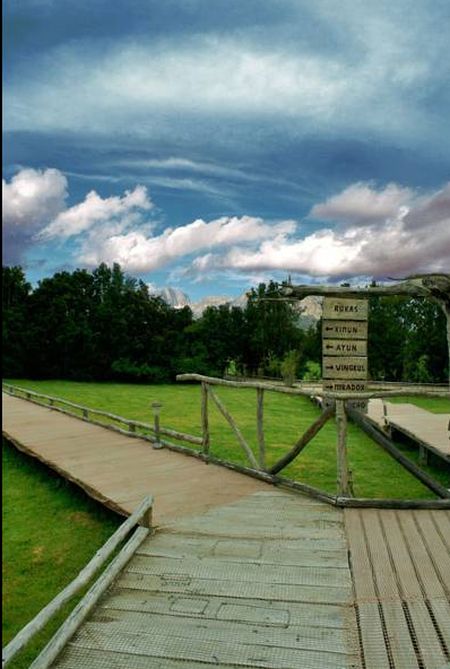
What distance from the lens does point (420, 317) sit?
4553cm

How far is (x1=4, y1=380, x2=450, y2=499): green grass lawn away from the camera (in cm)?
952

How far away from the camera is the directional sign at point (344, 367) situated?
20.6 ft

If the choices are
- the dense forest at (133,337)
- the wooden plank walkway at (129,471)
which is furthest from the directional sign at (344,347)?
the dense forest at (133,337)

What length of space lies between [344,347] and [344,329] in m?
0.21

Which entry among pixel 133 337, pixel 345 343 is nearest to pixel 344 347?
pixel 345 343

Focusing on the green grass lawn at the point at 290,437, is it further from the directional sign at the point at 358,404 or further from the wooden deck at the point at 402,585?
the wooden deck at the point at 402,585

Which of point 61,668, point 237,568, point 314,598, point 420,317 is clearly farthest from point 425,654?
point 420,317

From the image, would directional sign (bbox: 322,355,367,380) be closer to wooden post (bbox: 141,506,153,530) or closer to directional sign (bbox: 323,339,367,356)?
directional sign (bbox: 323,339,367,356)

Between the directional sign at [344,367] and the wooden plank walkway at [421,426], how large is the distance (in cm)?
338

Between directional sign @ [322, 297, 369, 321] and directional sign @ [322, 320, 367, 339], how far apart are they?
0.06 m

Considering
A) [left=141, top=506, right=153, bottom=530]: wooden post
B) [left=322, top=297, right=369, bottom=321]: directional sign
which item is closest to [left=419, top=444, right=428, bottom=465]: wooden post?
[left=322, top=297, right=369, bottom=321]: directional sign

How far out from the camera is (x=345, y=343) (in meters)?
6.25

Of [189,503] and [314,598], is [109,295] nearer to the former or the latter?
[189,503]

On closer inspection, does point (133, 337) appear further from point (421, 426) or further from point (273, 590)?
Result: point (273, 590)
